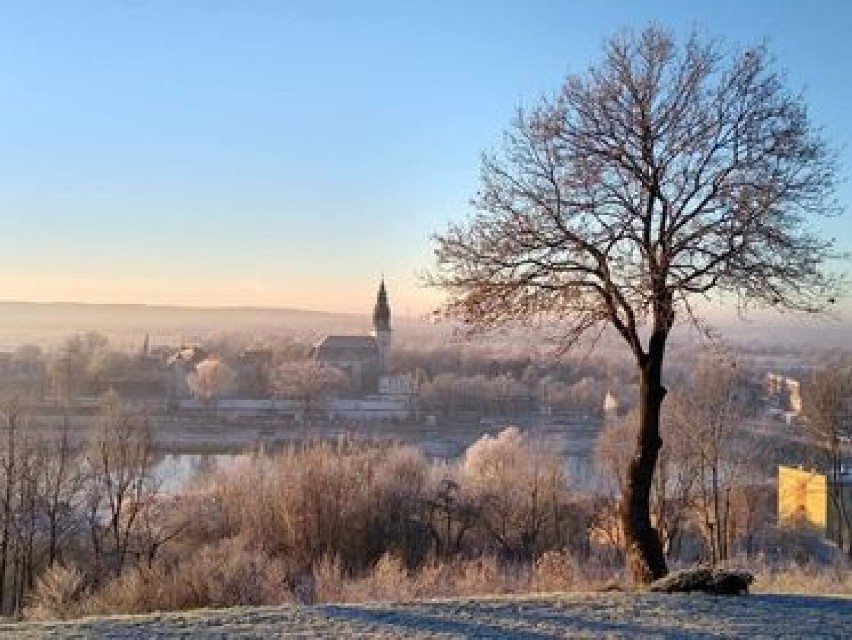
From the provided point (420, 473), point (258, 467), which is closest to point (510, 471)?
point (420, 473)

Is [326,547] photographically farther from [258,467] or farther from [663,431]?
[663,431]

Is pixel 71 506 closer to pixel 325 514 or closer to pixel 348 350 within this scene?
pixel 325 514

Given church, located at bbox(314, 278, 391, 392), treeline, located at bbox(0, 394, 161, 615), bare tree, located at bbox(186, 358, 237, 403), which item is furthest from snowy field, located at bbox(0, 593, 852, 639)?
church, located at bbox(314, 278, 391, 392)

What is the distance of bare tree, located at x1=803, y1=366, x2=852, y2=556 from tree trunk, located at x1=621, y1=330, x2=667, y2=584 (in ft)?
86.7

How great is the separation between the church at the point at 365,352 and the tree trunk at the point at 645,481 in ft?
332

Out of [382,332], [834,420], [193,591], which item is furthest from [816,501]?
[382,332]

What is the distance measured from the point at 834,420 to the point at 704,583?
2900cm

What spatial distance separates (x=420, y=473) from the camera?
1614 inches

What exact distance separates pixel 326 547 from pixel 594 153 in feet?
79.1

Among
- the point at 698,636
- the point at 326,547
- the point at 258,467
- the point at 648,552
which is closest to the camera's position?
the point at 698,636

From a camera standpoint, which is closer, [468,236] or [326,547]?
[468,236]

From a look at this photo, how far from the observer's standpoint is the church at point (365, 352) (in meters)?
116

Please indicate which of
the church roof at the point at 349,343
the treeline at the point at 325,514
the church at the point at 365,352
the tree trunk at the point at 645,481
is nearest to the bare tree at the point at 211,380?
the church at the point at 365,352

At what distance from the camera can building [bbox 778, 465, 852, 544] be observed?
129 feet
